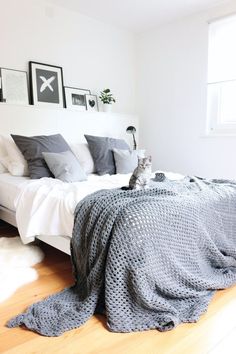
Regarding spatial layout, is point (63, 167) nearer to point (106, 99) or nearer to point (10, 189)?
point (10, 189)

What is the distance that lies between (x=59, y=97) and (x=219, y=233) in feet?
8.15

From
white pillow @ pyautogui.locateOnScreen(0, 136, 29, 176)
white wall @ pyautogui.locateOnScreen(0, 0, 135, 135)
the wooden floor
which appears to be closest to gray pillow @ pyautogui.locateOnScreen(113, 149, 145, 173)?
white wall @ pyautogui.locateOnScreen(0, 0, 135, 135)

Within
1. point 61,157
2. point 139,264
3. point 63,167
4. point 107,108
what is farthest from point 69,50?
point 139,264

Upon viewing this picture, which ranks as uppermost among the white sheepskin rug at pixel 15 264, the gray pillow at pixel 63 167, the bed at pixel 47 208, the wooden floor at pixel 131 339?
the gray pillow at pixel 63 167

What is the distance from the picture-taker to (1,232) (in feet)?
9.65

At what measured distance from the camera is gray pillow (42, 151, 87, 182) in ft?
8.50

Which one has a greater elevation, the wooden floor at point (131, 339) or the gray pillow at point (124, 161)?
the gray pillow at point (124, 161)

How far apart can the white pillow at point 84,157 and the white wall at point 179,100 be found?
4.38 ft

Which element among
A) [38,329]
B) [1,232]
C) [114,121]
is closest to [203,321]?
[38,329]

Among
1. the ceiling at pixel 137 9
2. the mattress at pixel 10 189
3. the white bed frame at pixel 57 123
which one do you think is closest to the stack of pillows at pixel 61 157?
the mattress at pixel 10 189

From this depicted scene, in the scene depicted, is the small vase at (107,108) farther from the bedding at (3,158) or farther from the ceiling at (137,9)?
the bedding at (3,158)

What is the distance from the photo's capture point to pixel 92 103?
3.94 m

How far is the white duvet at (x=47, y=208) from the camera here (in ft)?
6.26

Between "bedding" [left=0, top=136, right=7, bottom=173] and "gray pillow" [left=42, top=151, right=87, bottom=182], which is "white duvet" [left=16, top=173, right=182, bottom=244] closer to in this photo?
"gray pillow" [left=42, top=151, right=87, bottom=182]
